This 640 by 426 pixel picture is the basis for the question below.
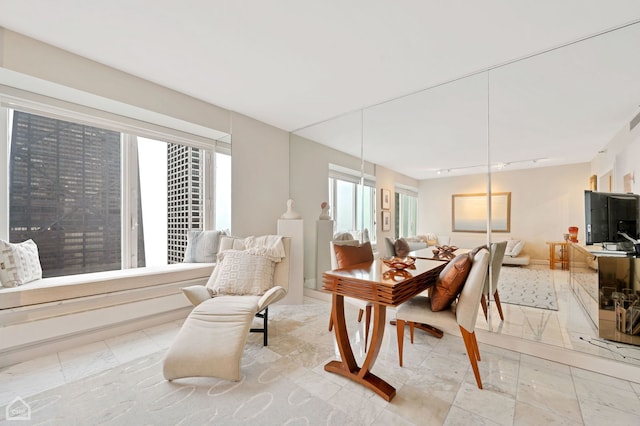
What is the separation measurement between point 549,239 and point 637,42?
5.12 feet

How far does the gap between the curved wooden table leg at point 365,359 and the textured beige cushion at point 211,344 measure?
0.68 metres

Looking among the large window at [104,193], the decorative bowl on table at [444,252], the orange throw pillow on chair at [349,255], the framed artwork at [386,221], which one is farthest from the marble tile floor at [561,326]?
the large window at [104,193]

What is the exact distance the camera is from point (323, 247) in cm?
392

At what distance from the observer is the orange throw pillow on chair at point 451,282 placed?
186 centimetres

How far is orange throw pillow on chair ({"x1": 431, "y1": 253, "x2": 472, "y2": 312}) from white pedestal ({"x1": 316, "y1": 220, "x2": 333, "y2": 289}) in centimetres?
202

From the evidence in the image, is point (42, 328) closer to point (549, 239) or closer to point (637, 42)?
point (549, 239)

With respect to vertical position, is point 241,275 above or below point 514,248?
below

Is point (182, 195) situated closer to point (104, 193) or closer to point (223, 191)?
point (223, 191)

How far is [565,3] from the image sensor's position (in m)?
1.71

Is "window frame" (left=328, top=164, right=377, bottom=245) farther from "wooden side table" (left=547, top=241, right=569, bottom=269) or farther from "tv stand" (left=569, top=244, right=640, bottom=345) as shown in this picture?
"tv stand" (left=569, top=244, right=640, bottom=345)

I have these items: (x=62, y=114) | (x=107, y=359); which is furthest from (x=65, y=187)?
(x=107, y=359)

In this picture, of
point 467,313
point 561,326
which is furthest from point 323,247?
point 561,326

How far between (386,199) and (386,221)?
296mm

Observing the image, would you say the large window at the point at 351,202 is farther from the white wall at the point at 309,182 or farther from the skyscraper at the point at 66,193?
the skyscraper at the point at 66,193
